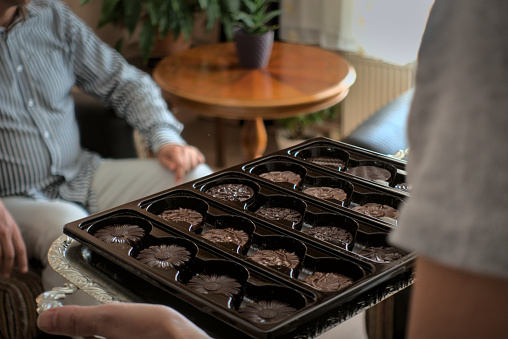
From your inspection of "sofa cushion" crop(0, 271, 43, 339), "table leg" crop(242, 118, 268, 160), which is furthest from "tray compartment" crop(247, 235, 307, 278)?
"table leg" crop(242, 118, 268, 160)

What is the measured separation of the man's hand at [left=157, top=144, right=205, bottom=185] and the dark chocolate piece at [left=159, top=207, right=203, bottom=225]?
2.89 ft

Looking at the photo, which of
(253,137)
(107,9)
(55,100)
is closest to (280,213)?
(55,100)

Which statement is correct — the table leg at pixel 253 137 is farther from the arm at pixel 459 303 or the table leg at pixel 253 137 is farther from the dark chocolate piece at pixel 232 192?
the arm at pixel 459 303

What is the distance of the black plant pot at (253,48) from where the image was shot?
8.47 feet

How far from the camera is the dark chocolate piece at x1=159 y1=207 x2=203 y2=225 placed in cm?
110

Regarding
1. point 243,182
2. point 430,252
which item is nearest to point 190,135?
point 243,182

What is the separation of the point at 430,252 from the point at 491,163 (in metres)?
0.06

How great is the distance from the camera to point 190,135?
13.8ft

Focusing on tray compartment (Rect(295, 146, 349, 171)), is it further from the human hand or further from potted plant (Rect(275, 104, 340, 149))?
potted plant (Rect(275, 104, 340, 149))

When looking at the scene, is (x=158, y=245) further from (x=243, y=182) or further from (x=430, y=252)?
(x=430, y=252)

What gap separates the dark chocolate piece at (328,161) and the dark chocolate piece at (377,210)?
6.1 inches

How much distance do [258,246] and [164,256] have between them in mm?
148

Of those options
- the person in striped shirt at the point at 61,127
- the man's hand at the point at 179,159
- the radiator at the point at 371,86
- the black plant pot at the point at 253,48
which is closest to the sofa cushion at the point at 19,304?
the person in striped shirt at the point at 61,127

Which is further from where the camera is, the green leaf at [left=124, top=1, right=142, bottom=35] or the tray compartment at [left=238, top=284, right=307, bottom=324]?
the green leaf at [left=124, top=1, right=142, bottom=35]
